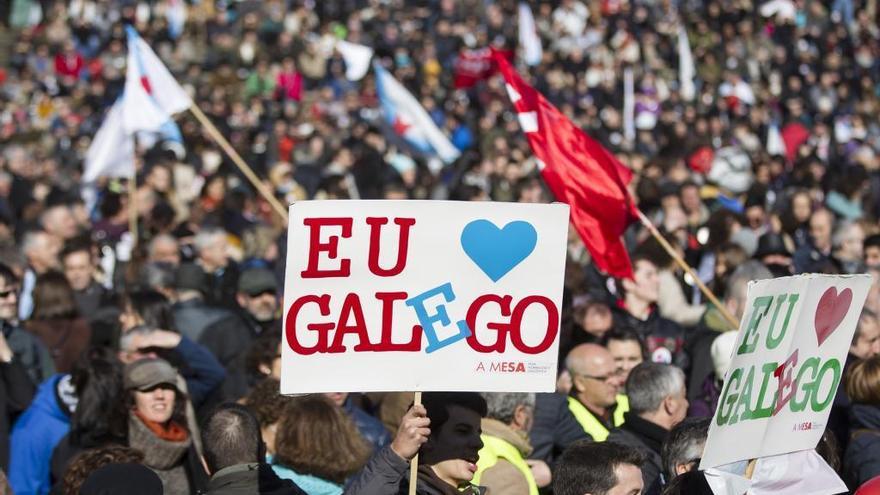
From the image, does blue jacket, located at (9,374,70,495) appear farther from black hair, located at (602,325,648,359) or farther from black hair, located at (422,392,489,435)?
black hair, located at (602,325,648,359)

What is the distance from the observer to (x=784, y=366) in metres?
4.55

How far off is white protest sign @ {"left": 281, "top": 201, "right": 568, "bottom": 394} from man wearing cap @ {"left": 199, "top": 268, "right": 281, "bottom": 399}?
3.02 m

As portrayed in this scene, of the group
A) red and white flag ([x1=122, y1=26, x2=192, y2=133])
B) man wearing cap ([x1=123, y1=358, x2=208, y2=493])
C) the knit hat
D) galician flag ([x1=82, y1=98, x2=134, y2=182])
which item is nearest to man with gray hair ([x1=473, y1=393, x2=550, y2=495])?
man wearing cap ([x1=123, y1=358, x2=208, y2=493])

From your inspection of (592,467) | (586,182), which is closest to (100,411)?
(592,467)

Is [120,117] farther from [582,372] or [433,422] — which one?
[433,422]

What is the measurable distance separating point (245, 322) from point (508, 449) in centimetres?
289

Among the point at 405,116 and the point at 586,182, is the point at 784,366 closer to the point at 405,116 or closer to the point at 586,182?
the point at 586,182

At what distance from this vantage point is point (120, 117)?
12.2 meters

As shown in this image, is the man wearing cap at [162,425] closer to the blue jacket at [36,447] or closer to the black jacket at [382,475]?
the blue jacket at [36,447]

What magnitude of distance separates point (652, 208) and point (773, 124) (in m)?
7.81

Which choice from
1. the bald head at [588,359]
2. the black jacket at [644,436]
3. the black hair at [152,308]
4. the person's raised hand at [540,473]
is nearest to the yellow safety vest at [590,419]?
the bald head at [588,359]

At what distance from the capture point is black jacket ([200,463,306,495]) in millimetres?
4906

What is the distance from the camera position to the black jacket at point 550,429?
6465mm

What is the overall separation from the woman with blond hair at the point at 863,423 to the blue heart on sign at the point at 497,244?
1836mm
